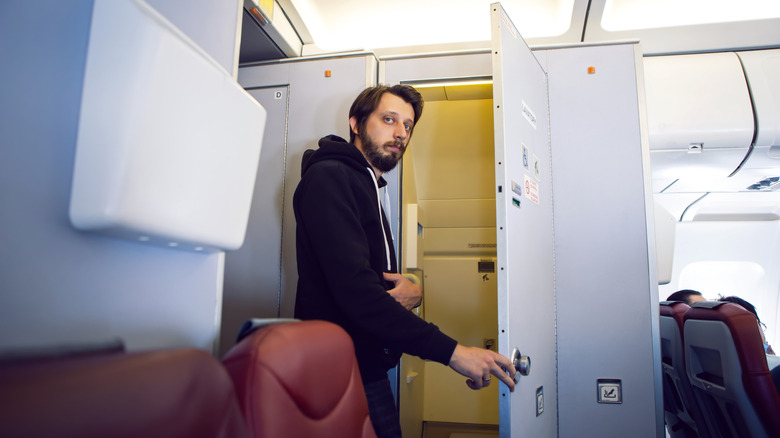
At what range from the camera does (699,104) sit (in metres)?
3.36

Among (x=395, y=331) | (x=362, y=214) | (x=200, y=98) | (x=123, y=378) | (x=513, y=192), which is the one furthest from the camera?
(x=513, y=192)

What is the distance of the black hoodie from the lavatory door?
0.43 meters

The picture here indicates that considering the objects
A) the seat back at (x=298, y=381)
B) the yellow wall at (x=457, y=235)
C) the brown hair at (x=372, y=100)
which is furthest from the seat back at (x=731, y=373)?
the seat back at (x=298, y=381)

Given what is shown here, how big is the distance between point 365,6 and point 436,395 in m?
2.98

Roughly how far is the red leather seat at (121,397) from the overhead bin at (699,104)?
359 centimetres

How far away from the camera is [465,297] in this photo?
3729mm

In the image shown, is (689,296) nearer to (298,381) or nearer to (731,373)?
(731,373)

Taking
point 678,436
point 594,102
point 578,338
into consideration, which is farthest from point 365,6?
point 678,436

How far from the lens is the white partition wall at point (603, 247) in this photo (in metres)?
2.56

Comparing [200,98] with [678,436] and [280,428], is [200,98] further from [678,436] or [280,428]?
[678,436]

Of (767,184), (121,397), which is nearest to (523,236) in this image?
(121,397)

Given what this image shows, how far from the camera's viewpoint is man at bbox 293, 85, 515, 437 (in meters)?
1.47

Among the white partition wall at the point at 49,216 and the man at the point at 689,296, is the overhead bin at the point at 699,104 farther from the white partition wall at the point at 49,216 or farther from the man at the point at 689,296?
the white partition wall at the point at 49,216

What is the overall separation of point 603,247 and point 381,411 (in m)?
1.73
